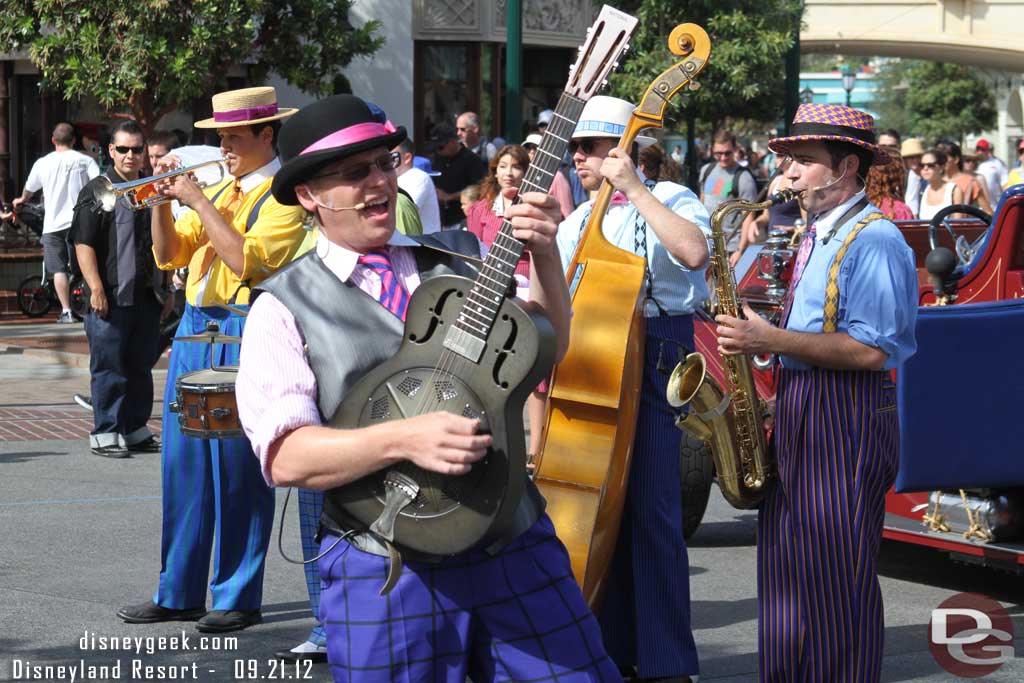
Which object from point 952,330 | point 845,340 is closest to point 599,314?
point 845,340

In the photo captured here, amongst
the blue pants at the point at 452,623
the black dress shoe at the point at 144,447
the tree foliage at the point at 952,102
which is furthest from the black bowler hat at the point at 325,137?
the tree foliage at the point at 952,102

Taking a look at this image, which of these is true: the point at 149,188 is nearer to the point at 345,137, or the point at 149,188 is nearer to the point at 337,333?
the point at 345,137

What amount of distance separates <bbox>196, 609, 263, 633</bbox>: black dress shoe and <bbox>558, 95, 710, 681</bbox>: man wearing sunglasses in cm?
151

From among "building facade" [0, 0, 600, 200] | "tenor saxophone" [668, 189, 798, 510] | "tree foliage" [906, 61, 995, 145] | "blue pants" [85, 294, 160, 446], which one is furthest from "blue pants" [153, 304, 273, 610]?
"tree foliage" [906, 61, 995, 145]

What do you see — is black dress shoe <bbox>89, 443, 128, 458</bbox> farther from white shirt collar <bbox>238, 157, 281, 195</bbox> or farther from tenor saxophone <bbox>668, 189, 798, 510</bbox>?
tenor saxophone <bbox>668, 189, 798, 510</bbox>

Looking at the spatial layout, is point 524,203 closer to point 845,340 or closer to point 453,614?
point 453,614

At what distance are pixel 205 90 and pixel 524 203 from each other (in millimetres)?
16202

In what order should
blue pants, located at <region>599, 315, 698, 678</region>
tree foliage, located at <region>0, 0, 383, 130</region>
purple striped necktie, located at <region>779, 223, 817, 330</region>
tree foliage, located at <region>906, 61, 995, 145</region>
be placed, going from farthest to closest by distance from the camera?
tree foliage, located at <region>906, 61, 995, 145</region>
tree foliage, located at <region>0, 0, 383, 130</region>
blue pants, located at <region>599, 315, 698, 678</region>
purple striped necktie, located at <region>779, 223, 817, 330</region>

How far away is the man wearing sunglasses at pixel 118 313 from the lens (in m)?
10.3

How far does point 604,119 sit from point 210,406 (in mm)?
1675

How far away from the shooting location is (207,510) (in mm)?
6469

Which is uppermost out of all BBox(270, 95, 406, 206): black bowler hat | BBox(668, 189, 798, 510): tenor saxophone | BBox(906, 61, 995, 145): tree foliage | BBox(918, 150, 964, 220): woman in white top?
BBox(270, 95, 406, 206): black bowler hat

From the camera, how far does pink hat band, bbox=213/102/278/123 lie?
6188 millimetres

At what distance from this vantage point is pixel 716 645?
20.9 ft
